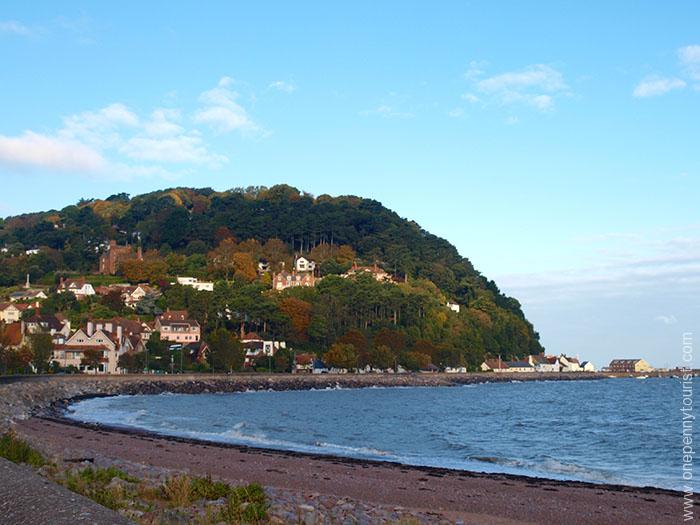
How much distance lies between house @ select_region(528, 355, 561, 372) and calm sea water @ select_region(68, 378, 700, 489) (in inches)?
3512

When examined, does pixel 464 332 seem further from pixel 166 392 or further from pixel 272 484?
pixel 272 484

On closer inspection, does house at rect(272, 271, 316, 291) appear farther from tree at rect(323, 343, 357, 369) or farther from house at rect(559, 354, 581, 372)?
house at rect(559, 354, 581, 372)

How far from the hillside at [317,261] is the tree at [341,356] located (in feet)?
12.2

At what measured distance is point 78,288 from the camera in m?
119

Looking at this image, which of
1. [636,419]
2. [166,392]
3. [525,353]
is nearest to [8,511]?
[636,419]

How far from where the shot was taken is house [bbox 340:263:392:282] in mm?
136250

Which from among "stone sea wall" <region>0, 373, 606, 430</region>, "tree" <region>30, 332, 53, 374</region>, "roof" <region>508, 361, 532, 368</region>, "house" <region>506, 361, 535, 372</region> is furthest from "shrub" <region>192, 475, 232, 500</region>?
"roof" <region>508, 361, 532, 368</region>

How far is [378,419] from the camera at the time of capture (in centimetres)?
4791

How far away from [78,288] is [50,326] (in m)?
25.4

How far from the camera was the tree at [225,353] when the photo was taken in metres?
89.4

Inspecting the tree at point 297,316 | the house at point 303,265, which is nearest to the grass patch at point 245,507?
the tree at point 297,316

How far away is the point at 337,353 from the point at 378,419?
181ft

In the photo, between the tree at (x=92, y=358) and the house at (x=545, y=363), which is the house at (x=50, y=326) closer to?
the tree at (x=92, y=358)

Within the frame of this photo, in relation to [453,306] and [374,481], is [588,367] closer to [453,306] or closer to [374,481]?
[453,306]
